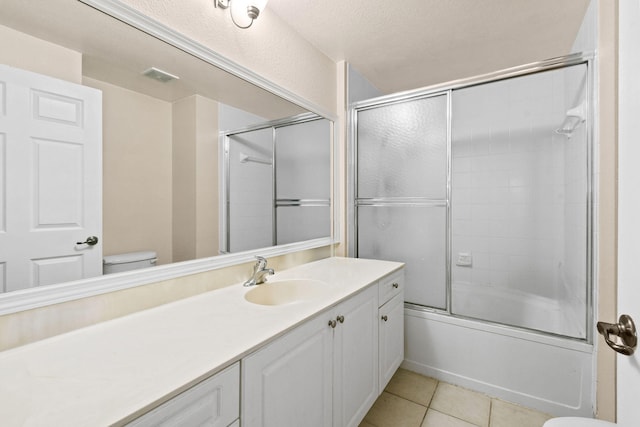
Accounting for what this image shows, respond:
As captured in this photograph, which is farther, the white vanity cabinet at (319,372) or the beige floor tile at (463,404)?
the beige floor tile at (463,404)

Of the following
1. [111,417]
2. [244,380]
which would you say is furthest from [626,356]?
[111,417]

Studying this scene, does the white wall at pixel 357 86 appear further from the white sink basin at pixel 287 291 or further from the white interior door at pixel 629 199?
the white interior door at pixel 629 199

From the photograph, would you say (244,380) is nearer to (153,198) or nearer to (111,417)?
(111,417)

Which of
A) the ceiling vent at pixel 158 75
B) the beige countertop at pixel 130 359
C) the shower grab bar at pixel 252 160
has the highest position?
the ceiling vent at pixel 158 75

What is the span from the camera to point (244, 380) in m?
0.75

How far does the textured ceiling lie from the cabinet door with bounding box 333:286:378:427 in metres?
1.62

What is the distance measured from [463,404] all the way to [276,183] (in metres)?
1.78

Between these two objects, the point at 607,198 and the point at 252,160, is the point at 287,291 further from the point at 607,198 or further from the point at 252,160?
the point at 607,198

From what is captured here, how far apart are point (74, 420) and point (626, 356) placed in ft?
3.79

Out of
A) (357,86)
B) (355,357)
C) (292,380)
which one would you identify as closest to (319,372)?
(292,380)

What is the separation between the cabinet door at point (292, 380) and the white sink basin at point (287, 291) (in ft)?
1.18

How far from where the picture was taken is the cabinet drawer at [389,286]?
5.19ft

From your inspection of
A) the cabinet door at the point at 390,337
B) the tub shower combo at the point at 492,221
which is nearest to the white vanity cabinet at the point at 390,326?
the cabinet door at the point at 390,337

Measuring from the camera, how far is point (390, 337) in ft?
5.53
